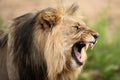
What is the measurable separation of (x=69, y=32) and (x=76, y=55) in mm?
274

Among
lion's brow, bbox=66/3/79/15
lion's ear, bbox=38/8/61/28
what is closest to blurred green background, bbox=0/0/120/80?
lion's brow, bbox=66/3/79/15

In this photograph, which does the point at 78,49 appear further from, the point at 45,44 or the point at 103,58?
the point at 103,58

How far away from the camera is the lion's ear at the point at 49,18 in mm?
6871

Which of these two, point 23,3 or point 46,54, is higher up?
point 23,3

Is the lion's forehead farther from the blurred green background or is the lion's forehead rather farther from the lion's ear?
the blurred green background

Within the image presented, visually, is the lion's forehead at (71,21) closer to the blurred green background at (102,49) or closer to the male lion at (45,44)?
the male lion at (45,44)

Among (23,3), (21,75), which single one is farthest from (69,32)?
(23,3)

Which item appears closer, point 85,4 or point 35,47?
point 35,47

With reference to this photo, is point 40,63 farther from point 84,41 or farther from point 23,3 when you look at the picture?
point 23,3

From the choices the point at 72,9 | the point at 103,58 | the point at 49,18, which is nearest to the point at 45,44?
the point at 49,18

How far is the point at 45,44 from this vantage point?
6.87m

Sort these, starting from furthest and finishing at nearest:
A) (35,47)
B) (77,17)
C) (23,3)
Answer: (23,3) < (77,17) < (35,47)

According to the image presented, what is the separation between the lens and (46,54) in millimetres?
6902

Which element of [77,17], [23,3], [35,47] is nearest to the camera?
[35,47]
